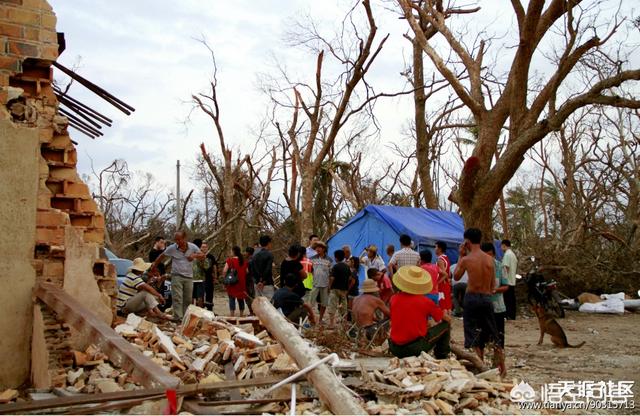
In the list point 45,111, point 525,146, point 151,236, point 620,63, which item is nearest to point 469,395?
point 45,111

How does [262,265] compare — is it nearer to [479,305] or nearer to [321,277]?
[321,277]

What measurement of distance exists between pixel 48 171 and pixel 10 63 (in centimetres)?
104

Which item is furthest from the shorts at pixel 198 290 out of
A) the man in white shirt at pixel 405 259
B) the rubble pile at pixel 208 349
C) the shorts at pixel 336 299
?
the rubble pile at pixel 208 349

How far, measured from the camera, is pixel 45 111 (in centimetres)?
628

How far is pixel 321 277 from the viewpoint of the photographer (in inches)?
476

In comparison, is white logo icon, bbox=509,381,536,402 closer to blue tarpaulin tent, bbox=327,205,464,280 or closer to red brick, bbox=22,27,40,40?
red brick, bbox=22,27,40,40

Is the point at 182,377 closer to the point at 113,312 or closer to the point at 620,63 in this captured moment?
the point at 113,312

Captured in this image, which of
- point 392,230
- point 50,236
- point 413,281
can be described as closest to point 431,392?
point 413,281

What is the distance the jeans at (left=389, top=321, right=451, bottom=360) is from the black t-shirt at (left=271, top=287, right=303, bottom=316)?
2.25 metres

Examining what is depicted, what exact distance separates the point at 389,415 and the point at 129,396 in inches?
73.6

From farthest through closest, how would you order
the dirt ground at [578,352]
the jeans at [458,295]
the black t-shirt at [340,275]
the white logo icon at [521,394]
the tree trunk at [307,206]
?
the tree trunk at [307,206], the jeans at [458,295], the black t-shirt at [340,275], the dirt ground at [578,352], the white logo icon at [521,394]

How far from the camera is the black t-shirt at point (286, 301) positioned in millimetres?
9047

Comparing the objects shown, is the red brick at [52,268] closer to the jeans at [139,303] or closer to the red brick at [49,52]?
the red brick at [49,52]

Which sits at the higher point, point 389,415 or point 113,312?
point 113,312
